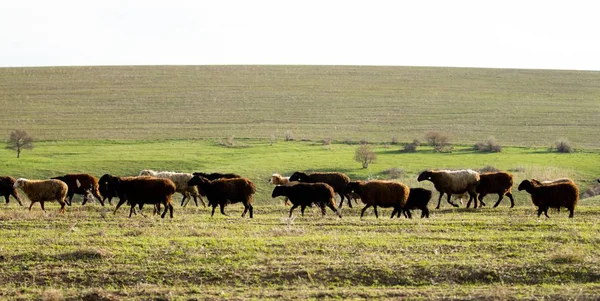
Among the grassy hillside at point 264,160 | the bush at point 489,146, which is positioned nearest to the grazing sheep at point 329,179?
the grassy hillside at point 264,160

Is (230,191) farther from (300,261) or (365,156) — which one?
(365,156)

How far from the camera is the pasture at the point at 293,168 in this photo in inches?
647

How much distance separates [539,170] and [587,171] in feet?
13.9

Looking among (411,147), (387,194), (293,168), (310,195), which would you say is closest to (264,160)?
(293,168)

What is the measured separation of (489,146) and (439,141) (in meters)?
3.52

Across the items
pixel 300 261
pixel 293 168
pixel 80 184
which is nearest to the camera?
pixel 300 261

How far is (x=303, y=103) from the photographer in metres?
84.7

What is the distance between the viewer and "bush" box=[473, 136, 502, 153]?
60.7 m

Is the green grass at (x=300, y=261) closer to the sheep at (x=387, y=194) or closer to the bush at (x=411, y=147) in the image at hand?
the sheep at (x=387, y=194)

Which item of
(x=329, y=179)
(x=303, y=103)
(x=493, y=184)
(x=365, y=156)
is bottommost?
(x=365, y=156)

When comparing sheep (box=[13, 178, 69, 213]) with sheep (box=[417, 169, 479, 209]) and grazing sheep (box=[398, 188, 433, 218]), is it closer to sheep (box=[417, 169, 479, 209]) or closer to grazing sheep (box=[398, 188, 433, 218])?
grazing sheep (box=[398, 188, 433, 218])

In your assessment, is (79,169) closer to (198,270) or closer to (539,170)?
(539,170)

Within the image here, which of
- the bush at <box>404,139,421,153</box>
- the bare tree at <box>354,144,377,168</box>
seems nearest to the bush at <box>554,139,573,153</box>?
the bush at <box>404,139,421,153</box>

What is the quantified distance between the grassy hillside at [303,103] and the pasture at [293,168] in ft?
0.82
